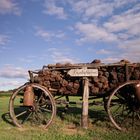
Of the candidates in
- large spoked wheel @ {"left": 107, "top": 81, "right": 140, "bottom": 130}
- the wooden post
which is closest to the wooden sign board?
the wooden post

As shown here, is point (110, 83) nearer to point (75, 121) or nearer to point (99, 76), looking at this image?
point (99, 76)

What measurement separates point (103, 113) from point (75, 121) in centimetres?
204

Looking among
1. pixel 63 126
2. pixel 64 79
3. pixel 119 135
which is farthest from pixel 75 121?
pixel 119 135

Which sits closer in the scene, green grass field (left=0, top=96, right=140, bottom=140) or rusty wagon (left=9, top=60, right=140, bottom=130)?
green grass field (left=0, top=96, right=140, bottom=140)

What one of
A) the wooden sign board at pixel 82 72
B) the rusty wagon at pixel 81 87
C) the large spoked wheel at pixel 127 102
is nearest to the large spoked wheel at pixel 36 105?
the rusty wagon at pixel 81 87

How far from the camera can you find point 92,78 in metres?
11.5

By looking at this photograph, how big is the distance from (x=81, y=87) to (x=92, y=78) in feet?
1.58

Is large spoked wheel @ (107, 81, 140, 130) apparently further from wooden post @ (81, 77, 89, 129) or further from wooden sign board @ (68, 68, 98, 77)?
wooden sign board @ (68, 68, 98, 77)

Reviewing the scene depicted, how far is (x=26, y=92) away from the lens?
1134 centimetres

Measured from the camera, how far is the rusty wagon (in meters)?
11.0

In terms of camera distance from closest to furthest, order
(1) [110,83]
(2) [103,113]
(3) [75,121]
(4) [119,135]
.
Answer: (4) [119,135] < (1) [110,83] < (3) [75,121] < (2) [103,113]

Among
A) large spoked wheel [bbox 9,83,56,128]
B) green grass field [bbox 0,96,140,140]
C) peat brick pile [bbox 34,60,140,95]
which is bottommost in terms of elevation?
green grass field [bbox 0,96,140,140]

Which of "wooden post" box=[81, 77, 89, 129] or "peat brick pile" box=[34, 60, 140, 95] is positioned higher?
"peat brick pile" box=[34, 60, 140, 95]

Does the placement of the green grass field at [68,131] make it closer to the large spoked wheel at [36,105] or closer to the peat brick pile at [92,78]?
the large spoked wheel at [36,105]
